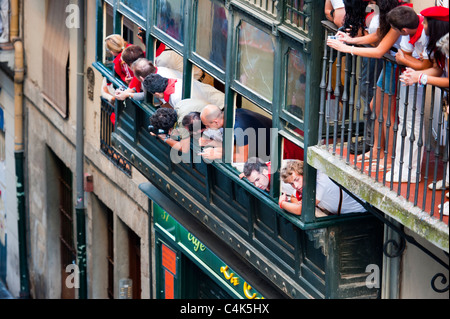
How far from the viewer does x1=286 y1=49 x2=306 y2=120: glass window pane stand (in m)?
8.83

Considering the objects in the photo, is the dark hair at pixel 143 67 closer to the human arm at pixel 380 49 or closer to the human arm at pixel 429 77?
the human arm at pixel 380 49

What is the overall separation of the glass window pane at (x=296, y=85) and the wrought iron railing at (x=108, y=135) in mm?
6346

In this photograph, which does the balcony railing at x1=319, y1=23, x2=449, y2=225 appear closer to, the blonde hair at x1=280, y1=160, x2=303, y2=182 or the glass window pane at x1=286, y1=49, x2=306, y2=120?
the glass window pane at x1=286, y1=49, x2=306, y2=120

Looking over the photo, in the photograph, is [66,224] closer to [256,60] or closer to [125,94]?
[125,94]

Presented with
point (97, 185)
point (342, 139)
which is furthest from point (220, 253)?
point (97, 185)

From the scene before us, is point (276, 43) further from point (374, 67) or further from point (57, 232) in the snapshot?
point (57, 232)

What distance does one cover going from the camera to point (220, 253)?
11.7 m

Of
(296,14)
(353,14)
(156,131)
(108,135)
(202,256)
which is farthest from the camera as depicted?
(108,135)

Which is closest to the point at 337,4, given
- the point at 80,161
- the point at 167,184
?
the point at 167,184

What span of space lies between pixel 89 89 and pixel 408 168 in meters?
9.26

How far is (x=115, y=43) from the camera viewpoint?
12.1 m

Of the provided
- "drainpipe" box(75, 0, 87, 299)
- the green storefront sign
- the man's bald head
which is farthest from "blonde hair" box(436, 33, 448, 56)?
"drainpipe" box(75, 0, 87, 299)

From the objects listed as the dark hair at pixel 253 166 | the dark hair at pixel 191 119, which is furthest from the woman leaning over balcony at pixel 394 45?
the dark hair at pixel 191 119

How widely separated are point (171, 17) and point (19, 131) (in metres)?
9.27
